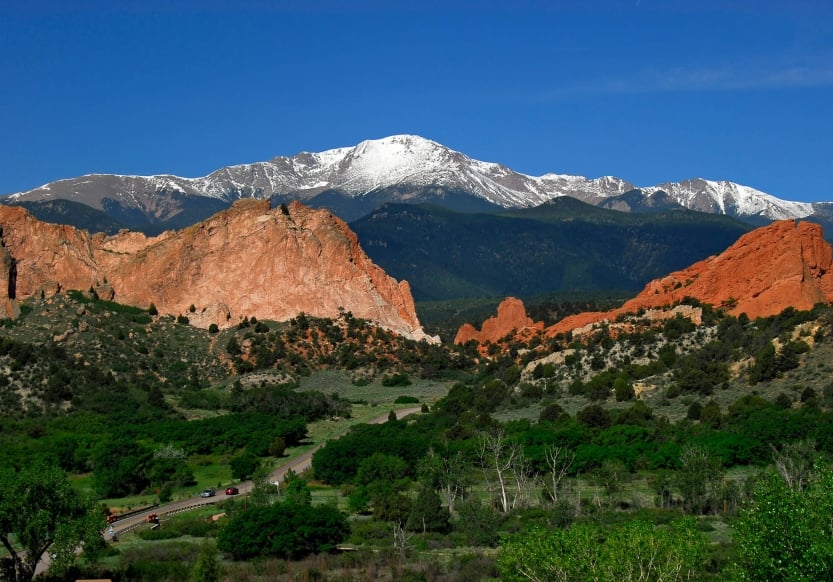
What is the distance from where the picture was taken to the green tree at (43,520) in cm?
4291

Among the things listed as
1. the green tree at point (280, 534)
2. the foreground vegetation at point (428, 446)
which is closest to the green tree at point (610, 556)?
the foreground vegetation at point (428, 446)

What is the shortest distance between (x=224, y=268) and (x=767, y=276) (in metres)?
55.2

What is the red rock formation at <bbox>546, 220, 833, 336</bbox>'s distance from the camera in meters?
97.4

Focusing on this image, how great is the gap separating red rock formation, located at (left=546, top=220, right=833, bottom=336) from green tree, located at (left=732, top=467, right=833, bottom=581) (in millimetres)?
68186

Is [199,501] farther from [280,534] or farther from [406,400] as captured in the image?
[406,400]

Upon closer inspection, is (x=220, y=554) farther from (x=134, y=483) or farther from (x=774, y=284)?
(x=774, y=284)

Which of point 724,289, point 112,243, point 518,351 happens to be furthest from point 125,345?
point 724,289

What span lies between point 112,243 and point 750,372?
7474 centimetres

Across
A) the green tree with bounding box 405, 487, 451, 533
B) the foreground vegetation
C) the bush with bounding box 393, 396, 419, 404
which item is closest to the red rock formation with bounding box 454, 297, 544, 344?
the foreground vegetation

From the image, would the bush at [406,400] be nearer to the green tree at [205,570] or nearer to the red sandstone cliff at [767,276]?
the red sandstone cliff at [767,276]

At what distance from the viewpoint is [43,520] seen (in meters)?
43.2

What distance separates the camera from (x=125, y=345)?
11275 cm

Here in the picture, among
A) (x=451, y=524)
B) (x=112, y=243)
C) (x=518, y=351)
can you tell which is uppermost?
(x=112, y=243)

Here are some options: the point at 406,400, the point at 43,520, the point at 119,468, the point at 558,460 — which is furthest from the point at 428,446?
the point at 43,520
